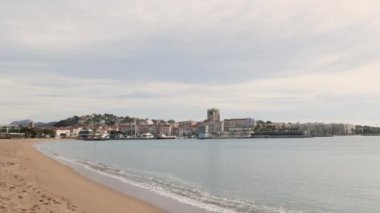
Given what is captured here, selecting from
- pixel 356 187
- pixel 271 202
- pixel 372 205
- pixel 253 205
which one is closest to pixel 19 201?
pixel 253 205

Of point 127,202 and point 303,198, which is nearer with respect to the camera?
point 127,202

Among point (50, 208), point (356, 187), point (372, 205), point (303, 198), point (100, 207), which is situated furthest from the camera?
point (356, 187)

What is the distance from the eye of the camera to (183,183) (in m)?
28.6

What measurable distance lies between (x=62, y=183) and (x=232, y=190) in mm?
8781

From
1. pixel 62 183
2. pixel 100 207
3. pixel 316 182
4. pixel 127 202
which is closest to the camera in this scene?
pixel 100 207

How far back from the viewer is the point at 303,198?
73.0 ft

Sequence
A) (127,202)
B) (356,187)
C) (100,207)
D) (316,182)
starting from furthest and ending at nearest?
(316,182), (356,187), (127,202), (100,207)

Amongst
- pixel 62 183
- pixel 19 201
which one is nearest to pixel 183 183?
pixel 62 183

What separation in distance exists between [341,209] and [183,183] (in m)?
11.1

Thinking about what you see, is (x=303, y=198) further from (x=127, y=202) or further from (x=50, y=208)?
(x=50, y=208)

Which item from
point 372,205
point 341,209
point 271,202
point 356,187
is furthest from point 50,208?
point 356,187

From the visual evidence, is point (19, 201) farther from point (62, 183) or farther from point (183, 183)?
point (183, 183)

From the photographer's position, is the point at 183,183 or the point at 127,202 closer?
the point at 127,202

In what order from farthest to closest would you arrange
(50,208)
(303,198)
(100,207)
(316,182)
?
1. (316,182)
2. (303,198)
3. (100,207)
4. (50,208)
